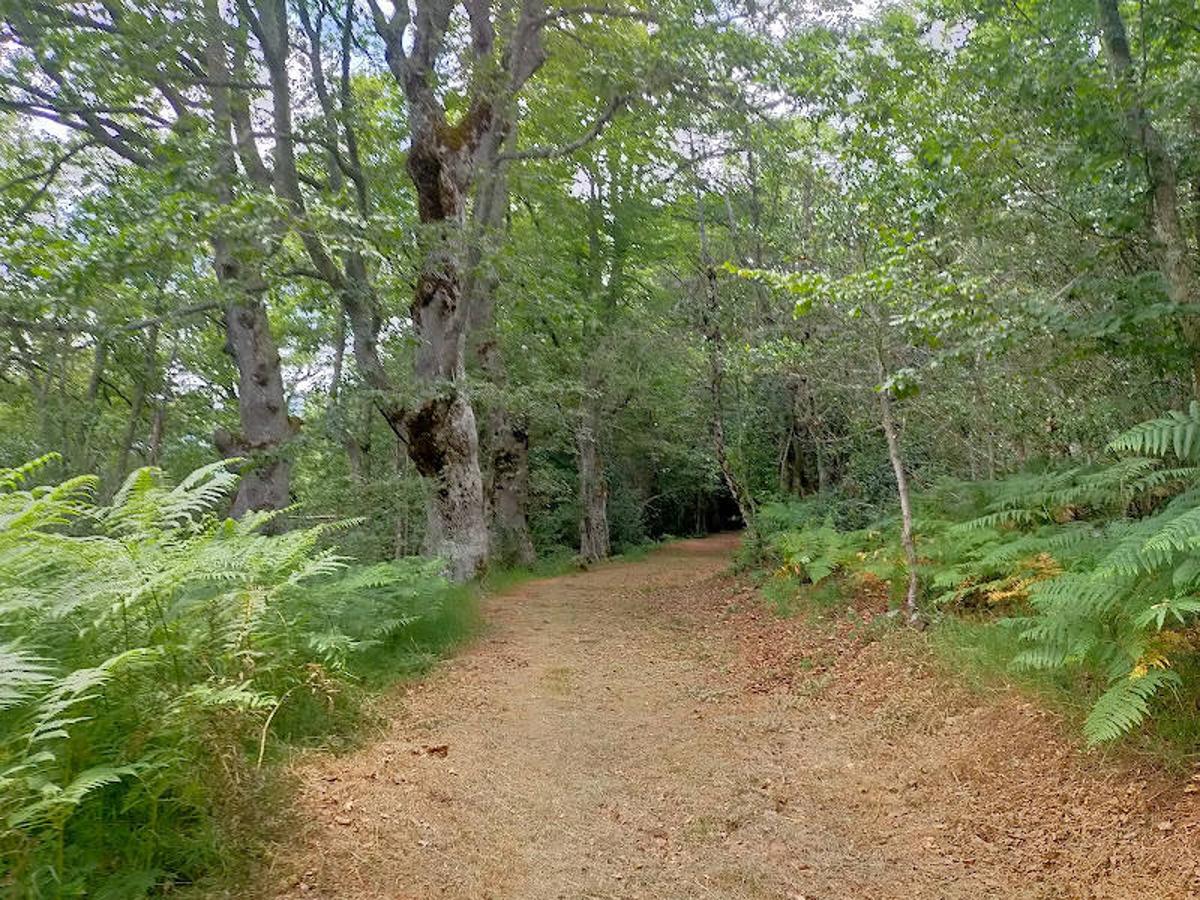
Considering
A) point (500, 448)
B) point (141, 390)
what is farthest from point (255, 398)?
point (141, 390)

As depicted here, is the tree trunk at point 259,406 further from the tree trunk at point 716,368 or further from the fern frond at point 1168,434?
the fern frond at point 1168,434

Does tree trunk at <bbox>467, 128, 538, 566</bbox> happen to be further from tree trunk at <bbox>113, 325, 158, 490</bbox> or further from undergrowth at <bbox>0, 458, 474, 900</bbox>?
undergrowth at <bbox>0, 458, 474, 900</bbox>

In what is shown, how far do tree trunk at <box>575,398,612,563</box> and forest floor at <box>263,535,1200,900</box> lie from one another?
1040cm

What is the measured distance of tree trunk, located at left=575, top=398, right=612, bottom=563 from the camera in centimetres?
1670

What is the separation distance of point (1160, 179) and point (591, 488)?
1322 cm

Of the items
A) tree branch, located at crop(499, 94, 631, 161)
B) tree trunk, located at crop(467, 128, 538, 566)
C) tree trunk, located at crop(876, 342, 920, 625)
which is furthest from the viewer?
tree trunk, located at crop(467, 128, 538, 566)

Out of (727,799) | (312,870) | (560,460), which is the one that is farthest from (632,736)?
(560,460)

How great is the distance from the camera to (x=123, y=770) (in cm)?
246

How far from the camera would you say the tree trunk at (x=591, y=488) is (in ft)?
54.8

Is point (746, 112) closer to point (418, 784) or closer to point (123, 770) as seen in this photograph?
point (418, 784)

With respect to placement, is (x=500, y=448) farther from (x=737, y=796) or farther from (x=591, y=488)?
(x=737, y=796)

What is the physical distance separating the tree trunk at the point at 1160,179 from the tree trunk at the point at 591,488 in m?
11.2

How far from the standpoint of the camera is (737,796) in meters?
4.06

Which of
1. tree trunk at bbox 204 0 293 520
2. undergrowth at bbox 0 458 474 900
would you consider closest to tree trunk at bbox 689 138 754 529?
tree trunk at bbox 204 0 293 520
